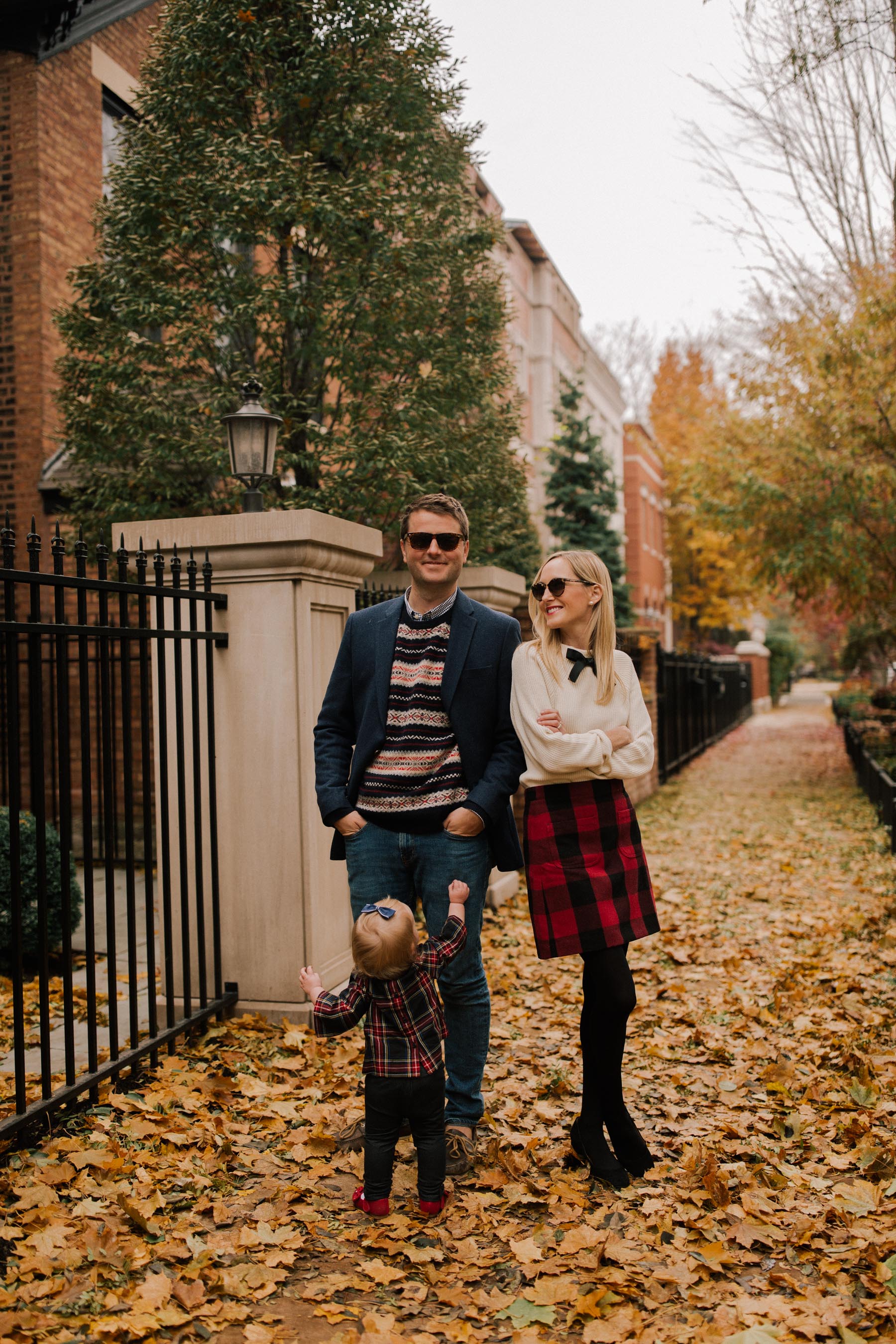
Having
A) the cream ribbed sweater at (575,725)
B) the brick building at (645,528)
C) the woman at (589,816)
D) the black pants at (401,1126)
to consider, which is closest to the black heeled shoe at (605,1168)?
the woman at (589,816)

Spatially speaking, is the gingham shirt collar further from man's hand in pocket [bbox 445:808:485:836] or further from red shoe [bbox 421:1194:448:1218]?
red shoe [bbox 421:1194:448:1218]

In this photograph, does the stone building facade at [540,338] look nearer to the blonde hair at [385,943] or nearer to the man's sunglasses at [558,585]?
the man's sunglasses at [558,585]

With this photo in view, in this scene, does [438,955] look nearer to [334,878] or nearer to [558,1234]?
[558,1234]

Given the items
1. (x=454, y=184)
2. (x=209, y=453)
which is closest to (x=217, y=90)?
(x=454, y=184)

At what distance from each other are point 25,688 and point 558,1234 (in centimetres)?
818

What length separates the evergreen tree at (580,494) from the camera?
19891 millimetres

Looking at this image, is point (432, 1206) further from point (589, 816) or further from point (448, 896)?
point (589, 816)

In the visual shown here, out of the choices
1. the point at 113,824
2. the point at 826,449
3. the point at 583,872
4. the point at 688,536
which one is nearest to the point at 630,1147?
the point at 583,872

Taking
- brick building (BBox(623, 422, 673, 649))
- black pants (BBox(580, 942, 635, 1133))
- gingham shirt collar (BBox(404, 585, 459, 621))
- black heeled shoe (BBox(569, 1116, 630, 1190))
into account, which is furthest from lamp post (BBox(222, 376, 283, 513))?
brick building (BBox(623, 422, 673, 649))

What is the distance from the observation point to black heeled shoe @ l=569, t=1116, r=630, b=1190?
321 centimetres

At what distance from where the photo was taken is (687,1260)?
282 centimetres

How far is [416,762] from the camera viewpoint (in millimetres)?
3213

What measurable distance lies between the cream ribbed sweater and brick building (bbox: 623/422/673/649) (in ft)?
93.3

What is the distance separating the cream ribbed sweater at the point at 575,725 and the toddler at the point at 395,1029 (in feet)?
1.76
